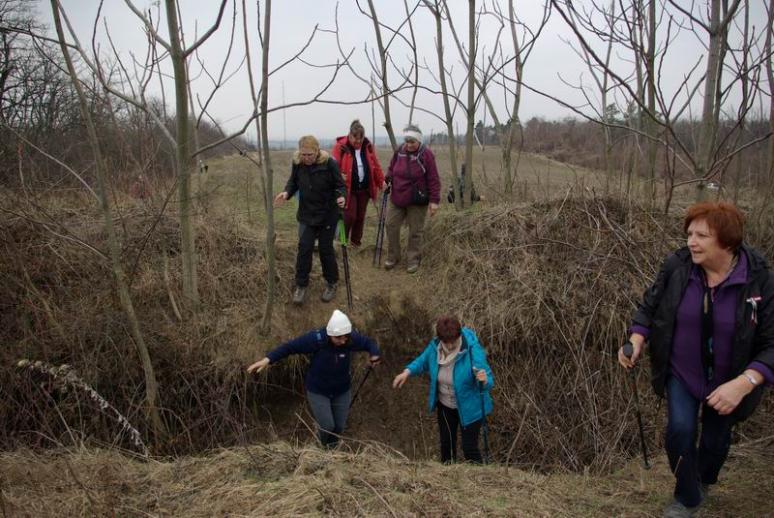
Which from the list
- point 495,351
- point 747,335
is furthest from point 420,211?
point 747,335

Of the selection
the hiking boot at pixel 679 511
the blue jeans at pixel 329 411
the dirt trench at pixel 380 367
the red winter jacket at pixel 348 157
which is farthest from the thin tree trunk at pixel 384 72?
the hiking boot at pixel 679 511

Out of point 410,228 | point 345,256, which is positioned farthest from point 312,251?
point 410,228

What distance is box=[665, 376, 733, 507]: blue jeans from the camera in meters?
2.48

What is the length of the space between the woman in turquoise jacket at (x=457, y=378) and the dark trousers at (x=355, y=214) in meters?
2.94

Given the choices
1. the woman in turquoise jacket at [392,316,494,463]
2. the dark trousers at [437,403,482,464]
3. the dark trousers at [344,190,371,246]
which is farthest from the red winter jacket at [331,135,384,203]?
the dark trousers at [437,403,482,464]

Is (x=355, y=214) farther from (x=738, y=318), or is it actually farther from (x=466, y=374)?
(x=738, y=318)

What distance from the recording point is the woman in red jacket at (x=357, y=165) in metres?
6.21

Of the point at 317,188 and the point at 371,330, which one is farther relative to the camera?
the point at 371,330

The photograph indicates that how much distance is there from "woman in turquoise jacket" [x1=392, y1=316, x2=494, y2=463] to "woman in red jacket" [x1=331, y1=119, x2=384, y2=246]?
2891 mm

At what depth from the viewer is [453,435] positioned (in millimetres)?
4195

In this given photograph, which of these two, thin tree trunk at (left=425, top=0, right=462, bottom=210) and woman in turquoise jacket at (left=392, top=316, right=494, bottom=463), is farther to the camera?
thin tree trunk at (left=425, top=0, right=462, bottom=210)

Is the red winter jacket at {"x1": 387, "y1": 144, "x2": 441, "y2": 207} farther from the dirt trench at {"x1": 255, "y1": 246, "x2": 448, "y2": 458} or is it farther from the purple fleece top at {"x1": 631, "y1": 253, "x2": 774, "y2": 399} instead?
the purple fleece top at {"x1": 631, "y1": 253, "x2": 774, "y2": 399}

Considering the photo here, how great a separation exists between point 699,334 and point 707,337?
0.11 ft

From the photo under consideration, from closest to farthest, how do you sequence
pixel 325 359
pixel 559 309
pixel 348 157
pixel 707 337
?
pixel 707 337 → pixel 325 359 → pixel 559 309 → pixel 348 157
